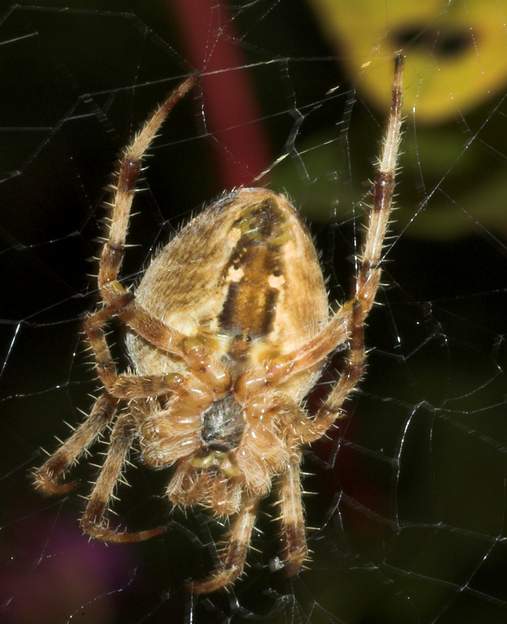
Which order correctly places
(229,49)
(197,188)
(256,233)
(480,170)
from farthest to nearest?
(197,188)
(480,170)
(229,49)
(256,233)

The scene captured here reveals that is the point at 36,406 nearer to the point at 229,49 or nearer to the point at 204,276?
the point at 204,276

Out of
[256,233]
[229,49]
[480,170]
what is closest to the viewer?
[256,233]

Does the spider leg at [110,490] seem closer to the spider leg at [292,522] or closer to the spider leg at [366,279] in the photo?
the spider leg at [292,522]

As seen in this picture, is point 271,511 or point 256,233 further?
point 271,511

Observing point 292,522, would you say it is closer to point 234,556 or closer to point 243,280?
point 234,556

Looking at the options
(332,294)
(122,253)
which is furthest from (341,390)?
(122,253)

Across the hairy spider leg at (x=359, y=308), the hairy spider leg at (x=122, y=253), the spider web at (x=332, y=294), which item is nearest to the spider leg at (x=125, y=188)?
Answer: the hairy spider leg at (x=122, y=253)

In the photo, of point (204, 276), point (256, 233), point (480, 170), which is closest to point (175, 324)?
point (204, 276)

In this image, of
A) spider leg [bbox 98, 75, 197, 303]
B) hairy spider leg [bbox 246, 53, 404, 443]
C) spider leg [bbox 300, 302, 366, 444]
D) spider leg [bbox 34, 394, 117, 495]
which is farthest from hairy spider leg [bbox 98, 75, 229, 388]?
spider leg [bbox 34, 394, 117, 495]
